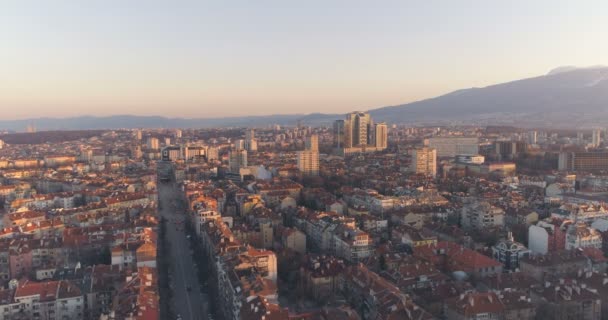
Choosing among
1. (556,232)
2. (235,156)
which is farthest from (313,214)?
(235,156)

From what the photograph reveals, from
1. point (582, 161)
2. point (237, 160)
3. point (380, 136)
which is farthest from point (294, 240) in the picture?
point (380, 136)

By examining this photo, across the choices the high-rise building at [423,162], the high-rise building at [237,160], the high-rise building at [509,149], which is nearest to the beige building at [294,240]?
the high-rise building at [423,162]

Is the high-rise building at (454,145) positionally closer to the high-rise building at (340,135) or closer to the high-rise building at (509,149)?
the high-rise building at (509,149)

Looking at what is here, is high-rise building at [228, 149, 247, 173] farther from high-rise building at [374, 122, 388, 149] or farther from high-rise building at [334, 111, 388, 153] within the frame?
high-rise building at [374, 122, 388, 149]

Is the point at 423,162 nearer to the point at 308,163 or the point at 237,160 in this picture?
the point at 308,163

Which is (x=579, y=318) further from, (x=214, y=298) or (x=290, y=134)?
(x=290, y=134)

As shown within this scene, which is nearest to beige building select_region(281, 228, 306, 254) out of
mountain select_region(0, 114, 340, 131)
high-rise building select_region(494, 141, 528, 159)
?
high-rise building select_region(494, 141, 528, 159)
